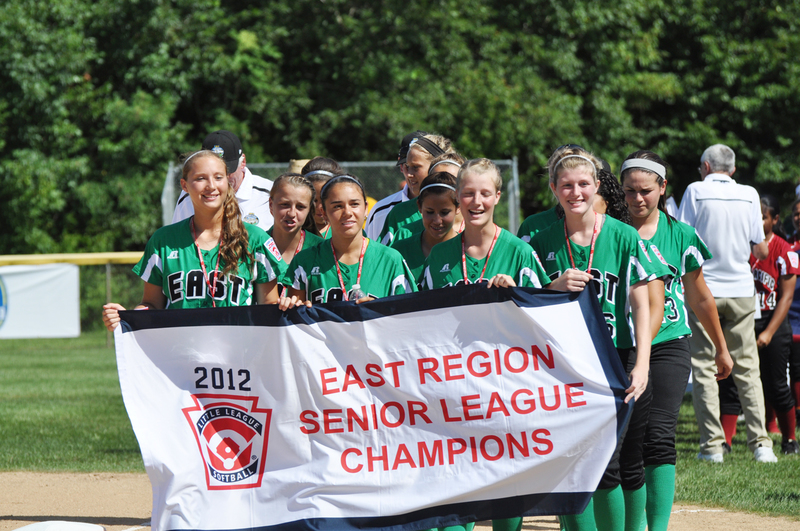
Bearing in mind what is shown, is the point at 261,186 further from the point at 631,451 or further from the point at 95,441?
the point at 95,441

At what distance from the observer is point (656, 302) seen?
14.1ft

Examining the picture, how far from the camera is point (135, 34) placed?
69.0 feet

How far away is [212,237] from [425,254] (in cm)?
117

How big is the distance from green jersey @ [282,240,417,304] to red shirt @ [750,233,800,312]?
498cm

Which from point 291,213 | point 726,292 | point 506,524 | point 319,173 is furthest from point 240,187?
point 726,292

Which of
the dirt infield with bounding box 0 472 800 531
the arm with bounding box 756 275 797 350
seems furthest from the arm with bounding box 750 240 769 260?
the dirt infield with bounding box 0 472 800 531

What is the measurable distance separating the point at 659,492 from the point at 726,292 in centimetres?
343

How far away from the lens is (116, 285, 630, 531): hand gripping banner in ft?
13.8

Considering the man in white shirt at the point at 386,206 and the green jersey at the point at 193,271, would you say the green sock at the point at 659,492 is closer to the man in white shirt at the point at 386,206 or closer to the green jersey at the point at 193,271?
the green jersey at the point at 193,271

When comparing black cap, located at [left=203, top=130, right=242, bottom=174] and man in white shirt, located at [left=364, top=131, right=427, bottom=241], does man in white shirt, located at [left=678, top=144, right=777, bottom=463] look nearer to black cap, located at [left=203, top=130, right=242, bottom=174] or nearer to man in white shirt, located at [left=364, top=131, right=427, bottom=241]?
man in white shirt, located at [left=364, top=131, right=427, bottom=241]

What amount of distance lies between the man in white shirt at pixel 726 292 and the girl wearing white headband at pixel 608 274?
3.40 m

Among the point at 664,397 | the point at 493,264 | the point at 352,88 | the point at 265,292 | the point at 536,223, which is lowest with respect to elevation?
the point at 664,397

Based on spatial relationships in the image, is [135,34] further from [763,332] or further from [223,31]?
[763,332]

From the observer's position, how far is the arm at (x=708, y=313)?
5023 mm
